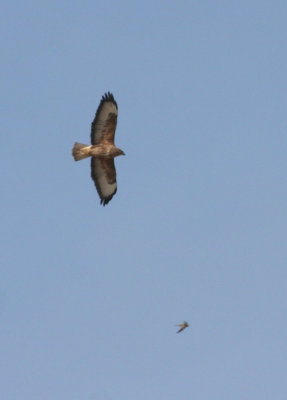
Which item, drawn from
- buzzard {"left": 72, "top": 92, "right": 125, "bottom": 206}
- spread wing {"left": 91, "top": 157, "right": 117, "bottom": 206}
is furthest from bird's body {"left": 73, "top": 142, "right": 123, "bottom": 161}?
spread wing {"left": 91, "top": 157, "right": 117, "bottom": 206}

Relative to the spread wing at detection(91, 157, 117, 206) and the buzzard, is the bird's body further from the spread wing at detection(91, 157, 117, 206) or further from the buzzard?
the spread wing at detection(91, 157, 117, 206)

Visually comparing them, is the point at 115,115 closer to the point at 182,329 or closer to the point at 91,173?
the point at 91,173

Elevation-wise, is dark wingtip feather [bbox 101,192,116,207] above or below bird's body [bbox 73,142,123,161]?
below

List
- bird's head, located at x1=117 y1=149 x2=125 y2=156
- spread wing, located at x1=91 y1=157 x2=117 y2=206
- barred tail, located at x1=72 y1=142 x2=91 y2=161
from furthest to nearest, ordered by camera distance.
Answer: spread wing, located at x1=91 y1=157 x2=117 y2=206
bird's head, located at x1=117 y1=149 x2=125 y2=156
barred tail, located at x1=72 y1=142 x2=91 y2=161

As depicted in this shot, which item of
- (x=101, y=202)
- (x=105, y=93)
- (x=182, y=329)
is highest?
(x=105, y=93)

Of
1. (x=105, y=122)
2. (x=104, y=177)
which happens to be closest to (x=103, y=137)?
(x=105, y=122)

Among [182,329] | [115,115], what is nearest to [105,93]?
[115,115]
